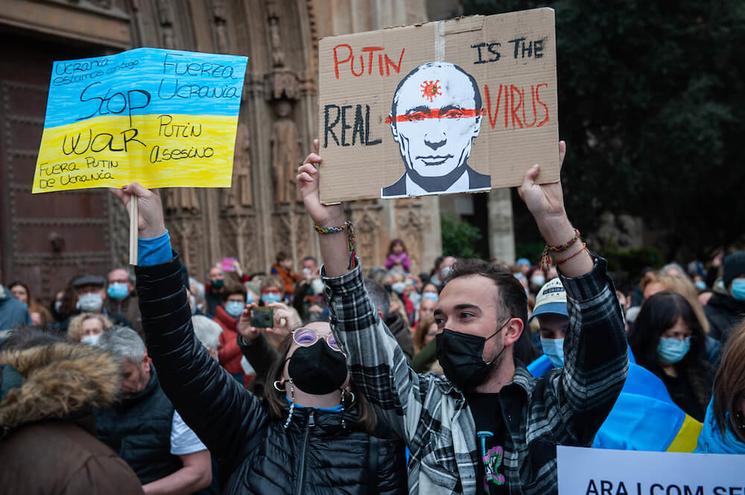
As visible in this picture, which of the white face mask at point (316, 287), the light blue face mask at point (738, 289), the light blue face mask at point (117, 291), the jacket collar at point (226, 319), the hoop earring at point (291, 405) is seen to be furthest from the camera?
the white face mask at point (316, 287)

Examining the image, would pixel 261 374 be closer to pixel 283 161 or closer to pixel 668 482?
pixel 668 482

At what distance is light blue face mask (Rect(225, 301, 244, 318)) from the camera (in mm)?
6906

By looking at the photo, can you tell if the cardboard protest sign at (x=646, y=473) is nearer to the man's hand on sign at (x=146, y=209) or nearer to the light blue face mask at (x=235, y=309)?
the man's hand on sign at (x=146, y=209)

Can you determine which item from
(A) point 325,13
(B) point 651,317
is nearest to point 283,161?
(A) point 325,13

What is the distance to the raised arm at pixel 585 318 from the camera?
2.22 metres

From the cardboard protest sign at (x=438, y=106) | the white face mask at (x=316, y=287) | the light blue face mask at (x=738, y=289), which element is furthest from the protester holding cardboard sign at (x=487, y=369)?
the white face mask at (x=316, y=287)

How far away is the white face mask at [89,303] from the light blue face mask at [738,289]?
197 inches

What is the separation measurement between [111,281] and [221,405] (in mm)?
5582

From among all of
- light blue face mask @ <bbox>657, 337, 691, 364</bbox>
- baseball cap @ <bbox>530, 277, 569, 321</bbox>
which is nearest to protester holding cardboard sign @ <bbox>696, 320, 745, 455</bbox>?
baseball cap @ <bbox>530, 277, 569, 321</bbox>

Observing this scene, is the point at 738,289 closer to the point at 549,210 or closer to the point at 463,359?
the point at 463,359

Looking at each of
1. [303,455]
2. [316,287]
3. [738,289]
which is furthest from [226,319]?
[303,455]

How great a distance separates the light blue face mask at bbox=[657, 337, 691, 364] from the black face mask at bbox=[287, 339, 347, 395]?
234 cm

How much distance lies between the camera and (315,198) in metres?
2.55

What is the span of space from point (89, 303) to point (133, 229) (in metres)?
4.90
